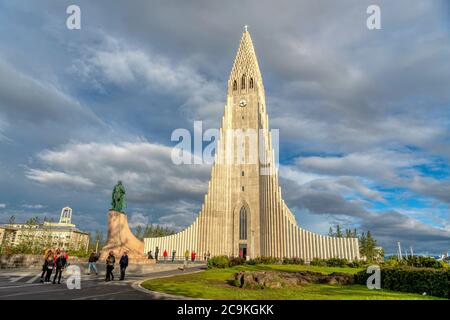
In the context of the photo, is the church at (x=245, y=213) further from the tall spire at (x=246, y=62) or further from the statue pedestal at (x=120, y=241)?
the statue pedestal at (x=120, y=241)

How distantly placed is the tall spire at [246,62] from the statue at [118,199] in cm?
3954

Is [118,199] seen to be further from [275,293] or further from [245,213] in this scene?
[245,213]

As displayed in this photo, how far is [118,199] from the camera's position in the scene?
81.3 feet

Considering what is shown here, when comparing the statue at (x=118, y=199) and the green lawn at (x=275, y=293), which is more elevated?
the statue at (x=118, y=199)

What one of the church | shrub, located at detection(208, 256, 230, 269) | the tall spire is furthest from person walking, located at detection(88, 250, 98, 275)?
the tall spire

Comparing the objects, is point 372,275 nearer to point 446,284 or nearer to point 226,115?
point 446,284

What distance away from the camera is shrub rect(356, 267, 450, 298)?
1151cm

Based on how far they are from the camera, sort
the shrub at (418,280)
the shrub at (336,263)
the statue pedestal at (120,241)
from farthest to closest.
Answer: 1. the shrub at (336,263)
2. the statue pedestal at (120,241)
3. the shrub at (418,280)

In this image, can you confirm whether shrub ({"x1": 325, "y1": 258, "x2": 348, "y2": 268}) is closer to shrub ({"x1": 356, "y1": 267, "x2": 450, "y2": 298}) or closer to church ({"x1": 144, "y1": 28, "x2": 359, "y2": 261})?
church ({"x1": 144, "y1": 28, "x2": 359, "y2": 261})

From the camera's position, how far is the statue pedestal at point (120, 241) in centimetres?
2297

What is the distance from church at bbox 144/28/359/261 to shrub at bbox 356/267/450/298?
29466 millimetres

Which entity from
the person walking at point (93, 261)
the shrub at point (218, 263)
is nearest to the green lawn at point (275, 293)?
the person walking at point (93, 261)
